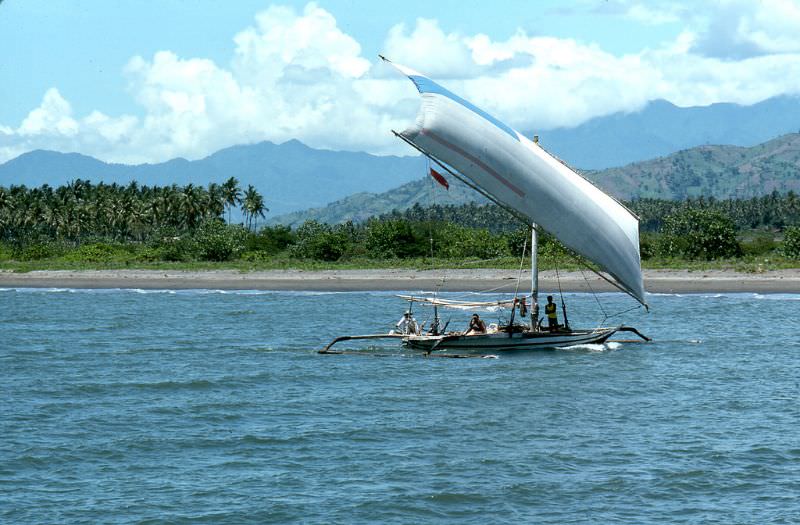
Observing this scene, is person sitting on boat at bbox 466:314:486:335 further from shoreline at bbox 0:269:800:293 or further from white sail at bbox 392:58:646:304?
shoreline at bbox 0:269:800:293

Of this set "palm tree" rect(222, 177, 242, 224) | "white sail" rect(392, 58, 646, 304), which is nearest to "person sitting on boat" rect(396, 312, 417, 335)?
"white sail" rect(392, 58, 646, 304)

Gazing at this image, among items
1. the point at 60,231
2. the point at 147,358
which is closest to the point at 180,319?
the point at 147,358

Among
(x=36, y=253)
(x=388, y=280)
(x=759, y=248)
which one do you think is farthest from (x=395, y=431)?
(x=36, y=253)

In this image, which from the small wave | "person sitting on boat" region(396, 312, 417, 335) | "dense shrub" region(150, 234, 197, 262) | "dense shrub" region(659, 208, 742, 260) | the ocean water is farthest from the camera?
"dense shrub" region(150, 234, 197, 262)

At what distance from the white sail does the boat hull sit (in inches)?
99.3

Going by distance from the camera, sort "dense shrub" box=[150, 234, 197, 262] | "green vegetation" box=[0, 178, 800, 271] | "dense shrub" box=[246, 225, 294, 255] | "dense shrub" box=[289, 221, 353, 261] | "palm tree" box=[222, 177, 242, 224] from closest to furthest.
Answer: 1. "green vegetation" box=[0, 178, 800, 271]
2. "dense shrub" box=[289, 221, 353, 261]
3. "dense shrub" box=[150, 234, 197, 262]
4. "dense shrub" box=[246, 225, 294, 255]
5. "palm tree" box=[222, 177, 242, 224]

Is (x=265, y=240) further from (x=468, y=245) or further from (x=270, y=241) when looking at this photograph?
(x=468, y=245)

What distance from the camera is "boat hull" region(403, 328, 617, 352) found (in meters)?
45.0

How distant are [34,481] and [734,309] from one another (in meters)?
46.7

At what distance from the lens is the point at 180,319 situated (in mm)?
65250

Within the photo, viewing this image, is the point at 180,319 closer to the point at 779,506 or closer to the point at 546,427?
the point at 546,427

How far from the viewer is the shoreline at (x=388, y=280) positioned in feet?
248

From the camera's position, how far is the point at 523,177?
42219mm

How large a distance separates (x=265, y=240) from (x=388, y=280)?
35075mm
